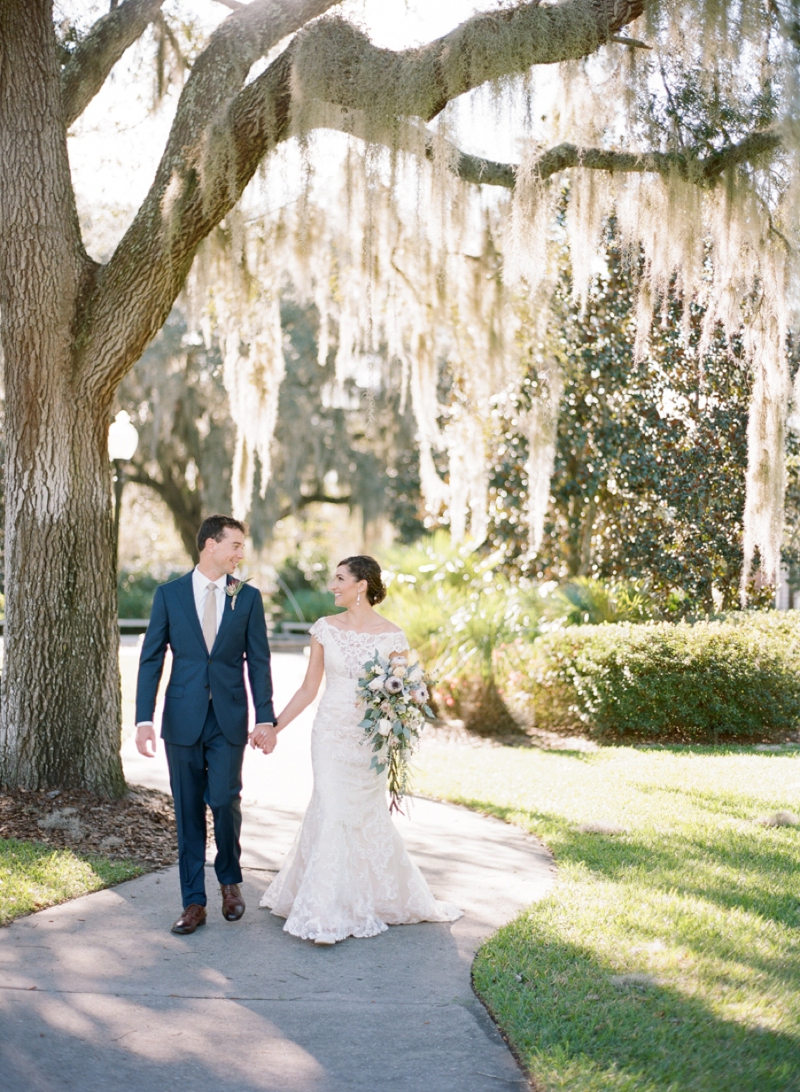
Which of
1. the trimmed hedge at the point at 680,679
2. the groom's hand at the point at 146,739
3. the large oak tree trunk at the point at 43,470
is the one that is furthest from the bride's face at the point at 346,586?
the trimmed hedge at the point at 680,679

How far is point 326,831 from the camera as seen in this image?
464 cm

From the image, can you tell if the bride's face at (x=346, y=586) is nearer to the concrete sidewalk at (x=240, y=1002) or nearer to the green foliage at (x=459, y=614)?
the concrete sidewalk at (x=240, y=1002)

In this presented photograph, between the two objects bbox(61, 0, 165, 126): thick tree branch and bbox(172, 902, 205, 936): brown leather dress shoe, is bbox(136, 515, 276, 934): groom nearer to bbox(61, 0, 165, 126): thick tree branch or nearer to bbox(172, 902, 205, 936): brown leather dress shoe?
bbox(172, 902, 205, 936): brown leather dress shoe

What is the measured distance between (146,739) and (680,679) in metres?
6.62

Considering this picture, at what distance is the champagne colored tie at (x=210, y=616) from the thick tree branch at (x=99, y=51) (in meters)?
4.10

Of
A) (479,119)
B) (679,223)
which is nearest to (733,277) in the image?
(679,223)

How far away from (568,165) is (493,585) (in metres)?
6.25

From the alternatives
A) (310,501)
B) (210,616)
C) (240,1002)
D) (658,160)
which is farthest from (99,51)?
(310,501)

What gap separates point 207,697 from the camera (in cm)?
460

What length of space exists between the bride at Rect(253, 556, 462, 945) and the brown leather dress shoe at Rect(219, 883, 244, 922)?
0.17m

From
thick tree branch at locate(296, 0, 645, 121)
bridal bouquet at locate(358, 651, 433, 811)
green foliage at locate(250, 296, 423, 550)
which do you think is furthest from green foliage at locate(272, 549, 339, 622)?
bridal bouquet at locate(358, 651, 433, 811)

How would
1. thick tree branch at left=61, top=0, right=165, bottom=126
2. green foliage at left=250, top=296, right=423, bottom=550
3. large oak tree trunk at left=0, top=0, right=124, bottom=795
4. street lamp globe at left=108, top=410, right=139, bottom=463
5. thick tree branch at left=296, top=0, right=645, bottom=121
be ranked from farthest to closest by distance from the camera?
green foliage at left=250, top=296, right=423, bottom=550
street lamp globe at left=108, top=410, right=139, bottom=463
thick tree branch at left=61, top=0, right=165, bottom=126
large oak tree trunk at left=0, top=0, right=124, bottom=795
thick tree branch at left=296, top=0, right=645, bottom=121

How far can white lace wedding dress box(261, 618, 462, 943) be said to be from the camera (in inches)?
181

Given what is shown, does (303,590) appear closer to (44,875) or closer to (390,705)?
(44,875)
